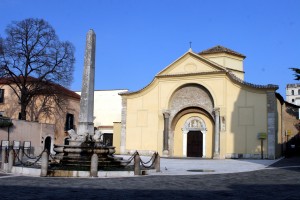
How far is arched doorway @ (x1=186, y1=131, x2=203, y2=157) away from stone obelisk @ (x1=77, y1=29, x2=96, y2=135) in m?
19.6

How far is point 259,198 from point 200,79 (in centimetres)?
2565

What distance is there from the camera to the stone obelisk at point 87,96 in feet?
56.0

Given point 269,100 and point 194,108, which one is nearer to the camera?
point 269,100

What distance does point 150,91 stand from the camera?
3728 cm

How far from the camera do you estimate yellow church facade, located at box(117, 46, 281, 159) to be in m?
31.8

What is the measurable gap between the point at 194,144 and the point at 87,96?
20232 mm

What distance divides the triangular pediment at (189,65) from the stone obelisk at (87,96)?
18787mm

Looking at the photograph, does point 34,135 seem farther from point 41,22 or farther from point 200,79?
point 200,79

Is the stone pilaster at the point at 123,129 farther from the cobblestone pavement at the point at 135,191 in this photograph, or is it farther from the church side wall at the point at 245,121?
the cobblestone pavement at the point at 135,191

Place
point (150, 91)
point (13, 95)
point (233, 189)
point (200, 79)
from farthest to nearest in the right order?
point (13, 95)
point (150, 91)
point (200, 79)
point (233, 189)

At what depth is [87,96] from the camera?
1708 cm

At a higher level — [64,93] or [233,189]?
[64,93]

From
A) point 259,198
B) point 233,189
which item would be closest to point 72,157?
point 233,189

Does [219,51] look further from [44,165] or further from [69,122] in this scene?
[44,165]
